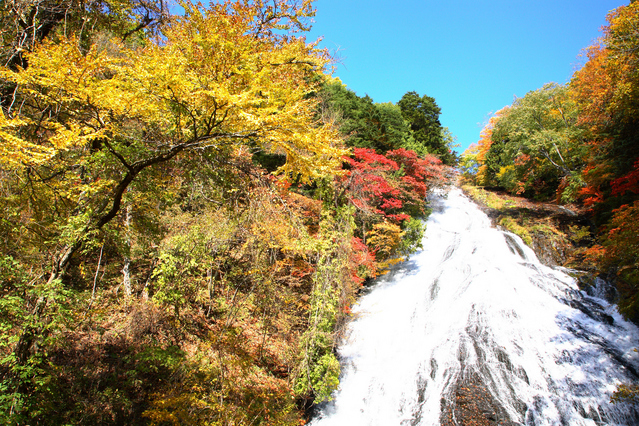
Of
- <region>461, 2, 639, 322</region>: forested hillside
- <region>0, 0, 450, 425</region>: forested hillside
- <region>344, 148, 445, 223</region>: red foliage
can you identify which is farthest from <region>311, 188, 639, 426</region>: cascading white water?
<region>344, 148, 445, 223</region>: red foliage

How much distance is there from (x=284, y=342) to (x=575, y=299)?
Result: 874 cm

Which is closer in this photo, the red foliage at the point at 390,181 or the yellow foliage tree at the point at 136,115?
the yellow foliage tree at the point at 136,115

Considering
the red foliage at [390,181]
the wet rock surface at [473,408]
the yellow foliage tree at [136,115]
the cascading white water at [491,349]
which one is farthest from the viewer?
the red foliage at [390,181]

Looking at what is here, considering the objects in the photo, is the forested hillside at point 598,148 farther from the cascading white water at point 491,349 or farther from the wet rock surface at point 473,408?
the wet rock surface at point 473,408

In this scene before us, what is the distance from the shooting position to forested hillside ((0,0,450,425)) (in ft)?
11.4

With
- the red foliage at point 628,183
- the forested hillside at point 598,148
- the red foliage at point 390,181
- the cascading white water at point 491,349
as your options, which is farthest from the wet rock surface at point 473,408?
the red foliage at point 628,183

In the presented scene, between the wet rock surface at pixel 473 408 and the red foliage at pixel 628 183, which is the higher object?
the red foliage at pixel 628 183

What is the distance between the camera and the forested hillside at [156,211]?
3463 mm

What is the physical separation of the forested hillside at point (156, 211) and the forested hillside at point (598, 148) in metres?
7.64

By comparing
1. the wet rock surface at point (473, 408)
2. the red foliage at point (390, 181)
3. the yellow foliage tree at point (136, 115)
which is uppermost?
the red foliage at point (390, 181)

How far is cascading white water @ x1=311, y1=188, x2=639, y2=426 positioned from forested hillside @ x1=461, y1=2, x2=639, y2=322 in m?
1.34

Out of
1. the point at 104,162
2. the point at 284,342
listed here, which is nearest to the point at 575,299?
the point at 284,342

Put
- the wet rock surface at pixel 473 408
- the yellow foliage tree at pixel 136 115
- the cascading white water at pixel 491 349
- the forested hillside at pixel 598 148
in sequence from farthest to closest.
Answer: the forested hillside at pixel 598 148 → the cascading white water at pixel 491 349 → the wet rock surface at pixel 473 408 → the yellow foliage tree at pixel 136 115

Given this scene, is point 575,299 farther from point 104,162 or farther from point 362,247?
point 104,162
